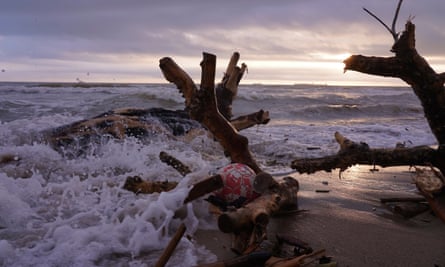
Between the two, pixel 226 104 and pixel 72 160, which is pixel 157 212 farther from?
pixel 226 104

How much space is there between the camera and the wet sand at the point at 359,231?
109 inches

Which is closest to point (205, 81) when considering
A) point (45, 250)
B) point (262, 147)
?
point (45, 250)

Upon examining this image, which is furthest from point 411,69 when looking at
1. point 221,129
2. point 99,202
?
point 99,202

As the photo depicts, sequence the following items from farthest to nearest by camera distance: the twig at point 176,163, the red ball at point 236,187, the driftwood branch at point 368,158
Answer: the twig at point 176,163 → the driftwood branch at point 368,158 → the red ball at point 236,187

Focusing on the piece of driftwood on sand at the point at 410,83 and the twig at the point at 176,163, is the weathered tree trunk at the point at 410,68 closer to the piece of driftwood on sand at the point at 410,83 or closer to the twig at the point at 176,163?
the piece of driftwood on sand at the point at 410,83

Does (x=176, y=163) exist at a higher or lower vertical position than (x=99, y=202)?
higher

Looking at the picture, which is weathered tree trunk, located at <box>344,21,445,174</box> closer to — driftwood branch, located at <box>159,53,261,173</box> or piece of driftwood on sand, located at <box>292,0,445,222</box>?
piece of driftwood on sand, located at <box>292,0,445,222</box>

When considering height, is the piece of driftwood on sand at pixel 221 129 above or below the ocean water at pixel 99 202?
above

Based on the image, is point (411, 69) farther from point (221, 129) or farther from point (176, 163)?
point (176, 163)

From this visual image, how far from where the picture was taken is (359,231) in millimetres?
3289

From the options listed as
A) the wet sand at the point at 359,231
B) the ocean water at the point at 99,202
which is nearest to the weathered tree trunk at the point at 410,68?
the wet sand at the point at 359,231

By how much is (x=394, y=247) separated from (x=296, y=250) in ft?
2.48

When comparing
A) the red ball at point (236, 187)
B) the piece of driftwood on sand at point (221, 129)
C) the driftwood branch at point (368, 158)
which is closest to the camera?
the piece of driftwood on sand at point (221, 129)

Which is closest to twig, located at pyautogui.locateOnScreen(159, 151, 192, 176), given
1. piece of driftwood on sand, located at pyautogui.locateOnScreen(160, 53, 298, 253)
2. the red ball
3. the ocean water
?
the ocean water
